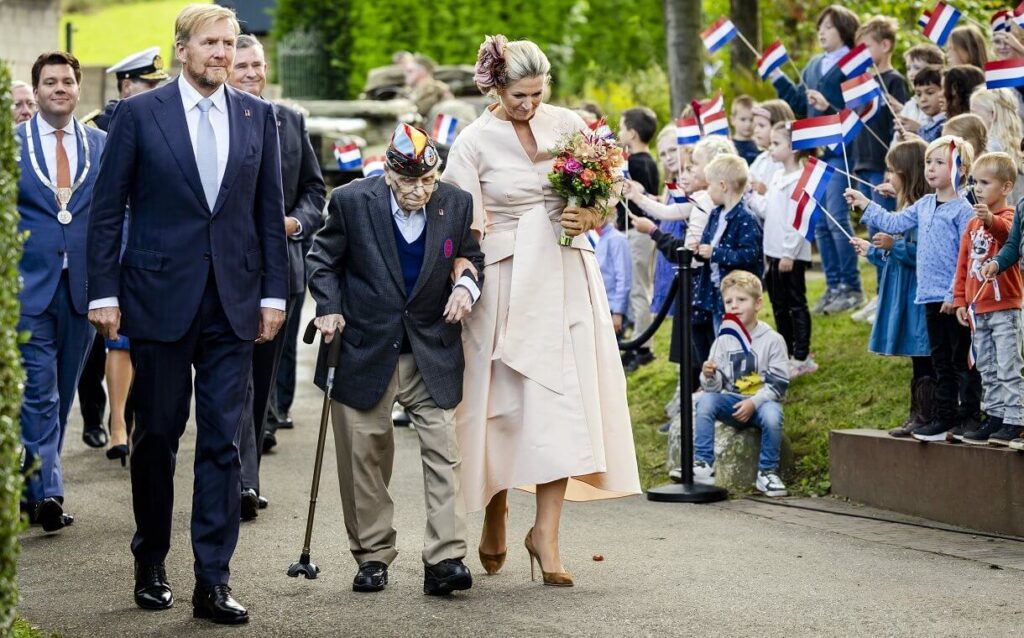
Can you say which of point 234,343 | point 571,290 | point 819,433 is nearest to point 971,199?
point 819,433

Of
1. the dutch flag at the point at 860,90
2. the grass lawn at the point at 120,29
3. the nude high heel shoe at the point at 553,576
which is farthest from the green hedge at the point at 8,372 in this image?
the grass lawn at the point at 120,29

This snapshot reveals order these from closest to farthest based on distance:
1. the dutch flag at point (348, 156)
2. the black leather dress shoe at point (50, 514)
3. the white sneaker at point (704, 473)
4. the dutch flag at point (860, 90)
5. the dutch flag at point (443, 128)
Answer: the black leather dress shoe at point (50, 514) < the white sneaker at point (704, 473) < the dutch flag at point (860, 90) < the dutch flag at point (348, 156) < the dutch flag at point (443, 128)

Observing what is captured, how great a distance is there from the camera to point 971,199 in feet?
28.4

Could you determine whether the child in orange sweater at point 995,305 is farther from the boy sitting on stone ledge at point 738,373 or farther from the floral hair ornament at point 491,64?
the floral hair ornament at point 491,64

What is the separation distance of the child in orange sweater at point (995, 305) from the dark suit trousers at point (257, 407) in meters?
3.70

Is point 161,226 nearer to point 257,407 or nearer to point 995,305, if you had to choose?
point 257,407

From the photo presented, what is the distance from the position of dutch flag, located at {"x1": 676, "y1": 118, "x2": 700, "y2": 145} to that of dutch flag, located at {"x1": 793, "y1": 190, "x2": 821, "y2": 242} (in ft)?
7.08

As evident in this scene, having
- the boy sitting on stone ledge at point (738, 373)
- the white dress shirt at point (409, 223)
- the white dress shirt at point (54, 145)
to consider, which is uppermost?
the white dress shirt at point (54, 145)

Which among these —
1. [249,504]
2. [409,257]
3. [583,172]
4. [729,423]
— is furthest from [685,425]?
[409,257]

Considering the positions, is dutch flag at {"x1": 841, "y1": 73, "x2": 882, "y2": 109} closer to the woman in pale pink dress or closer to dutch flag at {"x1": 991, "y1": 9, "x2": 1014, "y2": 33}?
dutch flag at {"x1": 991, "y1": 9, "x2": 1014, "y2": 33}

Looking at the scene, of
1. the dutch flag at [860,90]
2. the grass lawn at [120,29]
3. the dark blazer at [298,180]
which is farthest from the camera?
the grass lawn at [120,29]

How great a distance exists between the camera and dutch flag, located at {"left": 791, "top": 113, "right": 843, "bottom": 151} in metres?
10.2

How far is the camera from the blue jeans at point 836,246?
1262 centimetres

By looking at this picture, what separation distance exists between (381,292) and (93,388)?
192 inches
